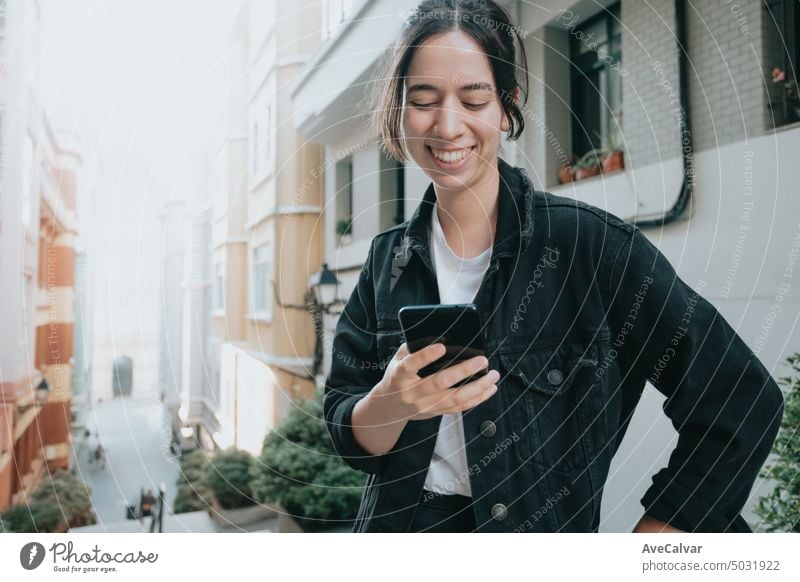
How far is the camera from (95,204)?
0.92m

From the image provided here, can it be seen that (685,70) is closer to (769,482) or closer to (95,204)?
(769,482)

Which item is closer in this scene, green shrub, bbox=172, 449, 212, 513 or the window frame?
green shrub, bbox=172, 449, 212, 513

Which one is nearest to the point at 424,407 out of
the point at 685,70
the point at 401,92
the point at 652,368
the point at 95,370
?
the point at 652,368

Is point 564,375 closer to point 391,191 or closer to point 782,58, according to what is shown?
point 391,191

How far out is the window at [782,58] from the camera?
96 centimetres

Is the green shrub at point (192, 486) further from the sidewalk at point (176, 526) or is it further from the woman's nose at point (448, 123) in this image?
the woman's nose at point (448, 123)

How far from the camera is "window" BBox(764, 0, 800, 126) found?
37.9 inches

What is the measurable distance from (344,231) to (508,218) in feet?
1.40

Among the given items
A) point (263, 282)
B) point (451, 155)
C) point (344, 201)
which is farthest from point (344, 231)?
point (451, 155)

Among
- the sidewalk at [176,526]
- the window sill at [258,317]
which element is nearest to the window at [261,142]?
the window sill at [258,317]

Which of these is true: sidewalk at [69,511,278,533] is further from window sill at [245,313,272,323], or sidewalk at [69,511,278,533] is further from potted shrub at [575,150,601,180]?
potted shrub at [575,150,601,180]

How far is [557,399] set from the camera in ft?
2.17

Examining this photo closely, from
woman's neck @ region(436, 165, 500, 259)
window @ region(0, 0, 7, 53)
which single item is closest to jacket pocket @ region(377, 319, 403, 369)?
woman's neck @ region(436, 165, 500, 259)

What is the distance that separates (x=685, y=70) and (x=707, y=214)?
258 mm
